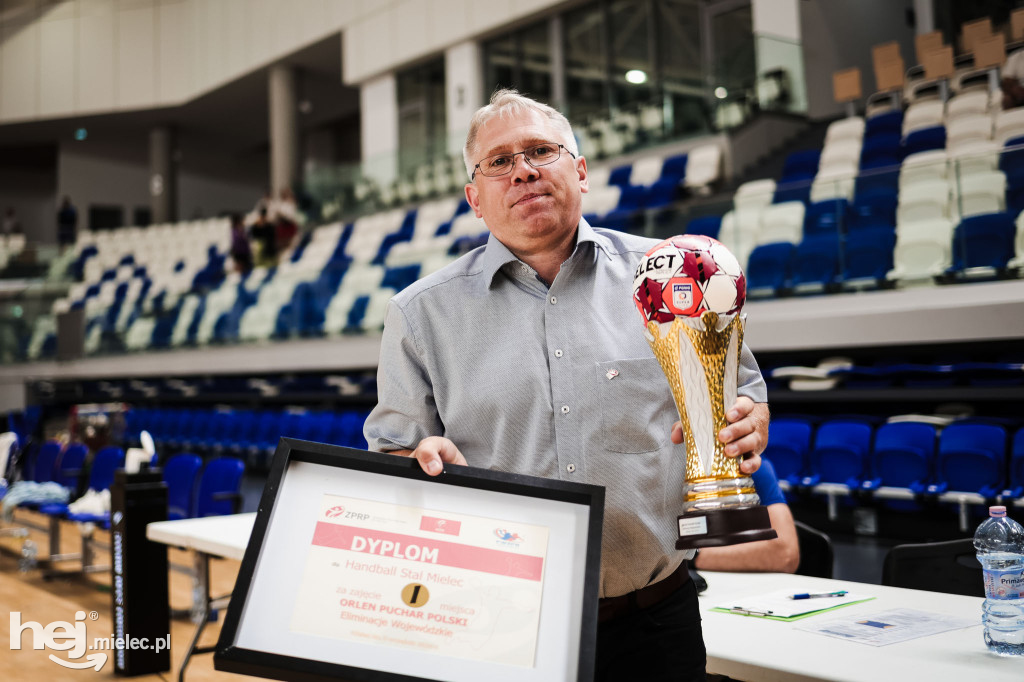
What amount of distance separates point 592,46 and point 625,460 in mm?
11862

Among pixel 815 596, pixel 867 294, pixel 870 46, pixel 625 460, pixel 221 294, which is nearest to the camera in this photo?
pixel 625 460

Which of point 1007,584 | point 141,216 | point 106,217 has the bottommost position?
point 1007,584

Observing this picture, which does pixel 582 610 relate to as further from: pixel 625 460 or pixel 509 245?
pixel 509 245

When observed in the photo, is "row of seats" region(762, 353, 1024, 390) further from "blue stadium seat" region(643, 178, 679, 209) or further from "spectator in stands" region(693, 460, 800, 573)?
"blue stadium seat" region(643, 178, 679, 209)

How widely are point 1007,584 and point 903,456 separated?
3.36 m

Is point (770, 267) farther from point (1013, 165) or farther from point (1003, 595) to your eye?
point (1003, 595)

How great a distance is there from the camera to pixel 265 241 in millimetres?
12844

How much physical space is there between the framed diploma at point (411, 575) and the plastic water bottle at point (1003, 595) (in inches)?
40.7

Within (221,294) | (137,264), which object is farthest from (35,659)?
(137,264)

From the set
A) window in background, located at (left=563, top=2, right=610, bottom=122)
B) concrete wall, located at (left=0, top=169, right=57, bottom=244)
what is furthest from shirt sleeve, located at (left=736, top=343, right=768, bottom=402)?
concrete wall, located at (left=0, top=169, right=57, bottom=244)

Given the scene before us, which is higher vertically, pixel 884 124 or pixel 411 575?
pixel 884 124

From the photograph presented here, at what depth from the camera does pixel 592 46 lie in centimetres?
1247

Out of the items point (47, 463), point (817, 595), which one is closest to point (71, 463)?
point (47, 463)

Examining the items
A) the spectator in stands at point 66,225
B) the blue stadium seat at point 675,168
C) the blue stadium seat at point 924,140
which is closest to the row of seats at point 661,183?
the blue stadium seat at point 675,168
